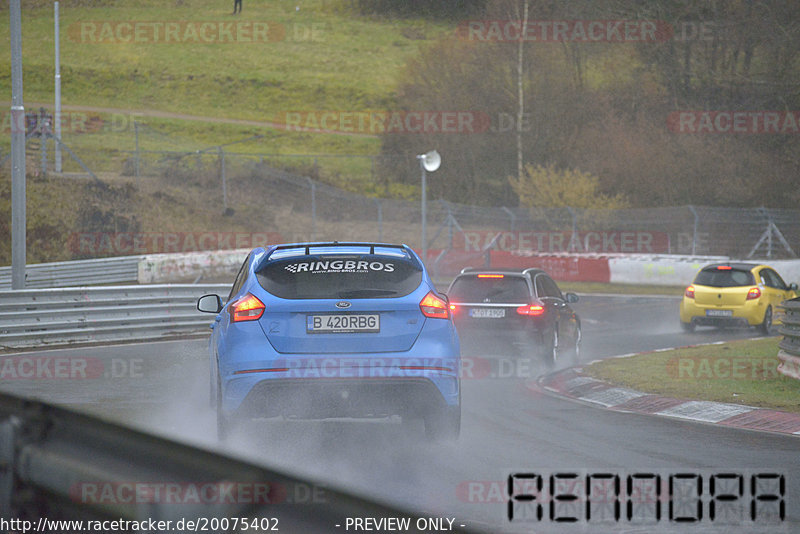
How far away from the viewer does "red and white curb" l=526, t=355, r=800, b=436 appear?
10483mm

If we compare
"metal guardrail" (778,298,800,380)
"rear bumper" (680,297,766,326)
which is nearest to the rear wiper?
"metal guardrail" (778,298,800,380)

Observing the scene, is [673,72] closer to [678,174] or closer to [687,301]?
[678,174]

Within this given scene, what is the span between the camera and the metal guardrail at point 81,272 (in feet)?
105

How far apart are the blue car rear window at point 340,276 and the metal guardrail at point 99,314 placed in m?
10.5

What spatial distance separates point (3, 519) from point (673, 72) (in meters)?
56.8

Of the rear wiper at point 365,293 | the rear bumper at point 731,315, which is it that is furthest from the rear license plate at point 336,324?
the rear bumper at point 731,315

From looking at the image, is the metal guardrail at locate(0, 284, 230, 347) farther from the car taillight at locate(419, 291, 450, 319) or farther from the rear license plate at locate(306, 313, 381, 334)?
the car taillight at locate(419, 291, 450, 319)

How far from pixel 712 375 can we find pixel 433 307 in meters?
7.34

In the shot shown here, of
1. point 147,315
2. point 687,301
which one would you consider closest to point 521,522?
point 147,315

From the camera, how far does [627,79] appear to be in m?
59.1

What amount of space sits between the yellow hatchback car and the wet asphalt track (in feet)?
29.0

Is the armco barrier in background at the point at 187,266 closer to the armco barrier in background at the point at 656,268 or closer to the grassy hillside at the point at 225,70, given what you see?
the armco barrier in background at the point at 656,268

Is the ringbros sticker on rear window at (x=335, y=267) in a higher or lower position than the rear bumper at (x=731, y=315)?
higher

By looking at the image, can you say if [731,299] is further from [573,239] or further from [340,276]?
[573,239]
